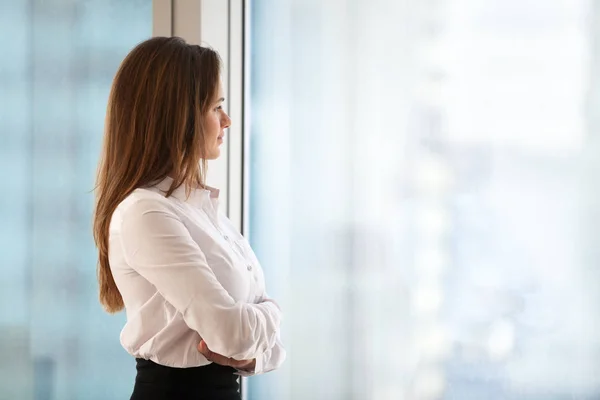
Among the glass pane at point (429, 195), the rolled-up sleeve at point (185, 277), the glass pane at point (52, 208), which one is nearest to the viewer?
the rolled-up sleeve at point (185, 277)

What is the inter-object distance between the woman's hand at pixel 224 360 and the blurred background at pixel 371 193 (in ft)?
3.02

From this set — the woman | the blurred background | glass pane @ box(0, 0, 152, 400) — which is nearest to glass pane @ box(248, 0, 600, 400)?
the blurred background

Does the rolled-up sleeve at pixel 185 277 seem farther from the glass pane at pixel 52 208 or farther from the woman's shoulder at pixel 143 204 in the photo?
the glass pane at pixel 52 208

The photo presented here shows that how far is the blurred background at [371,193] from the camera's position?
2.15 m

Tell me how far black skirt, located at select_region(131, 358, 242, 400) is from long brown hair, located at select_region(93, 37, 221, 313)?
322 millimetres

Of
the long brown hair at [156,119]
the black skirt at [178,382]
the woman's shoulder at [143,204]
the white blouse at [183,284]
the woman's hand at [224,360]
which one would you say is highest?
Result: the long brown hair at [156,119]

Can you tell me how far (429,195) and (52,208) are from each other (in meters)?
1.34

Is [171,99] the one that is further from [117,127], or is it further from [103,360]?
[103,360]

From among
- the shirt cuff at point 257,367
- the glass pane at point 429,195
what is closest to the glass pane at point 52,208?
the glass pane at point 429,195

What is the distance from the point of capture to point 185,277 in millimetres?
1393

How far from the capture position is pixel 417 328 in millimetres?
2332

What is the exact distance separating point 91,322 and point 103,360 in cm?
14

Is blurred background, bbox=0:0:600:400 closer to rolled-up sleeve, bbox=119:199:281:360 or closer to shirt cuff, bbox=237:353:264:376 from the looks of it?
shirt cuff, bbox=237:353:264:376

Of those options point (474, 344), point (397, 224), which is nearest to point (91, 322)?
point (397, 224)
